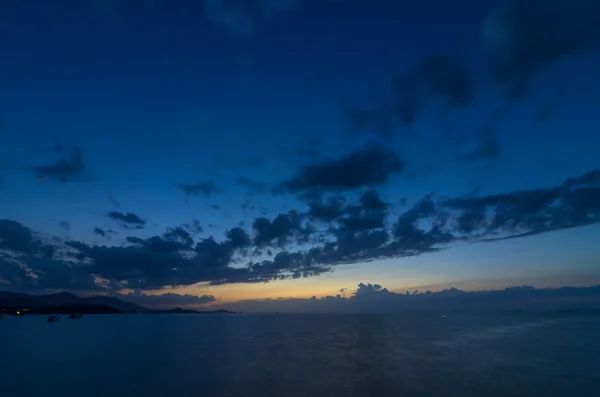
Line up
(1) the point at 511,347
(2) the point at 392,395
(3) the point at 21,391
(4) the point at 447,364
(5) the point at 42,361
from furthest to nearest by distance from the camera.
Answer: (1) the point at 511,347 → (5) the point at 42,361 → (4) the point at 447,364 → (3) the point at 21,391 → (2) the point at 392,395

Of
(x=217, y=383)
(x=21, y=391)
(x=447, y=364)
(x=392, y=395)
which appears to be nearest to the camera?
(x=392, y=395)

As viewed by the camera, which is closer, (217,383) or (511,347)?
(217,383)

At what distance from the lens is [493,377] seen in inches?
1972

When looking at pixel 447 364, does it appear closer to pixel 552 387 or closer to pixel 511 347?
pixel 552 387

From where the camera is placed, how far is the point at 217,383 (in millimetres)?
48031

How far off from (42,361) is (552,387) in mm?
79728

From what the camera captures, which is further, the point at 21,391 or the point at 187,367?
the point at 187,367

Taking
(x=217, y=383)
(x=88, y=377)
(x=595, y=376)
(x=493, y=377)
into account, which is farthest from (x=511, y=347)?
(x=88, y=377)

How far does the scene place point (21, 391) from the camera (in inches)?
1762

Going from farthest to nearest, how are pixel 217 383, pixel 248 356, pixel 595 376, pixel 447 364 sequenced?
1. pixel 248 356
2. pixel 447 364
3. pixel 595 376
4. pixel 217 383

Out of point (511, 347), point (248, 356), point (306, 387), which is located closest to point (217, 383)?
point (306, 387)

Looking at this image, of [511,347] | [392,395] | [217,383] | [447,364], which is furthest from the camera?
[511,347]

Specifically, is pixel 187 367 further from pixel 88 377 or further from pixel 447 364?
pixel 447 364

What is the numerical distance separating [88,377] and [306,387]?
3065cm
